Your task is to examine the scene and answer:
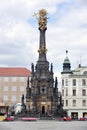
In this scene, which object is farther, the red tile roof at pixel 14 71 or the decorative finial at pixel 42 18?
the red tile roof at pixel 14 71

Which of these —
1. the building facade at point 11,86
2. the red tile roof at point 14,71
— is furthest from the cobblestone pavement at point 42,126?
the red tile roof at point 14,71

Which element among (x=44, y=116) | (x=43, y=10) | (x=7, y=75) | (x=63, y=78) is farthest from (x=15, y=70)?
(x=44, y=116)

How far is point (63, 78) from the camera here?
148 metres

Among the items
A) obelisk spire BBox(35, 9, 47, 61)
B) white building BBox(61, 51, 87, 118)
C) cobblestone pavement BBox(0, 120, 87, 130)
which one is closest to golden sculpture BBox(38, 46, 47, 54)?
obelisk spire BBox(35, 9, 47, 61)

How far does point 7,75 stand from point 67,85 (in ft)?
109

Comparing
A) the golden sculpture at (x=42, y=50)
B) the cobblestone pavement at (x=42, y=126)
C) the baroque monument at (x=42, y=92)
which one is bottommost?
the cobblestone pavement at (x=42, y=126)

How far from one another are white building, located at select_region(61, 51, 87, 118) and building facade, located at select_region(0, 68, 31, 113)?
92.6 ft

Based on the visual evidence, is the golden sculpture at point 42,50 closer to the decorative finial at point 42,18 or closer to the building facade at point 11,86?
the decorative finial at point 42,18

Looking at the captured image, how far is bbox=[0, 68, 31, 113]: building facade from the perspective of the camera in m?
172

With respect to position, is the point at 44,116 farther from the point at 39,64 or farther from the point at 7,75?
the point at 7,75

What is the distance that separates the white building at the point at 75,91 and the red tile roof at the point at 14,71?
28.2m

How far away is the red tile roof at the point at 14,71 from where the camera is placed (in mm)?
173438

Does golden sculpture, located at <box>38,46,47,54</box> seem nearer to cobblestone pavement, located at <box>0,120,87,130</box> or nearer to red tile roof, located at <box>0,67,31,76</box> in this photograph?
red tile roof, located at <box>0,67,31,76</box>

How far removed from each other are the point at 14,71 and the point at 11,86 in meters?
5.77
